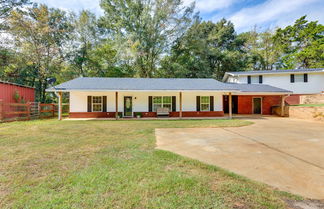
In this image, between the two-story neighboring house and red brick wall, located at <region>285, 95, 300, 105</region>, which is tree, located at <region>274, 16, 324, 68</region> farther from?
red brick wall, located at <region>285, 95, 300, 105</region>

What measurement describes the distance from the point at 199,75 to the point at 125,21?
13536 millimetres

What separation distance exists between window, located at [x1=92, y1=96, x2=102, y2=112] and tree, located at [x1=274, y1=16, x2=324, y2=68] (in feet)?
105

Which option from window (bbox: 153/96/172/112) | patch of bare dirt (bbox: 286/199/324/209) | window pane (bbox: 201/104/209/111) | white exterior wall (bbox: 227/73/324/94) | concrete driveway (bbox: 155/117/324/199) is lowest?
patch of bare dirt (bbox: 286/199/324/209)

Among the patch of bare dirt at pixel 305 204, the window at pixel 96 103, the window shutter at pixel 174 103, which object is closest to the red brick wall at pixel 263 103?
the window shutter at pixel 174 103

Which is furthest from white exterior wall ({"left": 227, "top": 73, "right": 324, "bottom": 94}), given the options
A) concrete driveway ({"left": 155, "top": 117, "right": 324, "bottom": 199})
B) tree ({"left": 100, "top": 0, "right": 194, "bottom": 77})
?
concrete driveway ({"left": 155, "top": 117, "right": 324, "bottom": 199})

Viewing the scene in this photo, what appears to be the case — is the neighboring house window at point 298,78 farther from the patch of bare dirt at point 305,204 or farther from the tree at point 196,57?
the patch of bare dirt at point 305,204

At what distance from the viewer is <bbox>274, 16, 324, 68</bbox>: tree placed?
83.0 feet

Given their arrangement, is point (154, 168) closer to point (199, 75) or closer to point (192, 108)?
point (192, 108)

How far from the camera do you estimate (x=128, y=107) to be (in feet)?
43.5

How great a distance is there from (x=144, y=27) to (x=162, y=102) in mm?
13680

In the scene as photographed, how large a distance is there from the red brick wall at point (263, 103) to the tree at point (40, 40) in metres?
23.2

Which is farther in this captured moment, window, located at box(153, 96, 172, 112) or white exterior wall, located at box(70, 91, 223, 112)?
window, located at box(153, 96, 172, 112)

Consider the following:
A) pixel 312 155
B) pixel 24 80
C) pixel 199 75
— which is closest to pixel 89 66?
pixel 24 80

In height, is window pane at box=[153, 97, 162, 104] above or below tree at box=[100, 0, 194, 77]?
below
